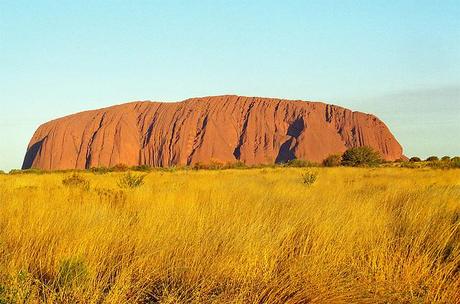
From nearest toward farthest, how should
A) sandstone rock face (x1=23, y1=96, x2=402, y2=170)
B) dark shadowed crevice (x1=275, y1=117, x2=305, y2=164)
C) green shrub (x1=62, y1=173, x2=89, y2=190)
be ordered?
green shrub (x1=62, y1=173, x2=89, y2=190) → dark shadowed crevice (x1=275, y1=117, x2=305, y2=164) → sandstone rock face (x1=23, y1=96, x2=402, y2=170)

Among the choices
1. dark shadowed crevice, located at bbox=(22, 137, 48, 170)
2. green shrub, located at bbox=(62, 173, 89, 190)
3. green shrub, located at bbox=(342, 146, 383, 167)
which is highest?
green shrub, located at bbox=(342, 146, 383, 167)

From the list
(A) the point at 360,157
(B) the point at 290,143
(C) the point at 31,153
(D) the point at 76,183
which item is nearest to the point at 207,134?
(B) the point at 290,143

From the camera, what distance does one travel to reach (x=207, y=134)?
10119 cm

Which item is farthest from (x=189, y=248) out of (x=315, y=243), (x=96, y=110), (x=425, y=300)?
(x=96, y=110)

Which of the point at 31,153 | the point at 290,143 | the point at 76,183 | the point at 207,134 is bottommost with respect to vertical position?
the point at 31,153

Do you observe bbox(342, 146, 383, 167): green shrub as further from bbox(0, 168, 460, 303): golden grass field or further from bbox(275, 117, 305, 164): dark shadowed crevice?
bbox(0, 168, 460, 303): golden grass field

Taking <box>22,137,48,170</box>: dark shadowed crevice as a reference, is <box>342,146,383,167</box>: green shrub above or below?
above

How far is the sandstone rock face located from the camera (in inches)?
3898

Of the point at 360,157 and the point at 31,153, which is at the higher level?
the point at 360,157

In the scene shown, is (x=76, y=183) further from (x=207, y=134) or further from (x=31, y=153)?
(x=31, y=153)

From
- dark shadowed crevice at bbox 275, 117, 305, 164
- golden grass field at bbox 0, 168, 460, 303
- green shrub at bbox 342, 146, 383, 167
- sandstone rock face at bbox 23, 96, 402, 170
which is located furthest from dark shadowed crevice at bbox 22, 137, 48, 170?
golden grass field at bbox 0, 168, 460, 303

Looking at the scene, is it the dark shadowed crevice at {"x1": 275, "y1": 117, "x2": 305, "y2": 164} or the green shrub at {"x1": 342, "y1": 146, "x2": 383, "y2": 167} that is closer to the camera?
the green shrub at {"x1": 342, "y1": 146, "x2": 383, "y2": 167}

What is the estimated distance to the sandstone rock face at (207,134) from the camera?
325 ft

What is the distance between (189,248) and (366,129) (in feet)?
356
